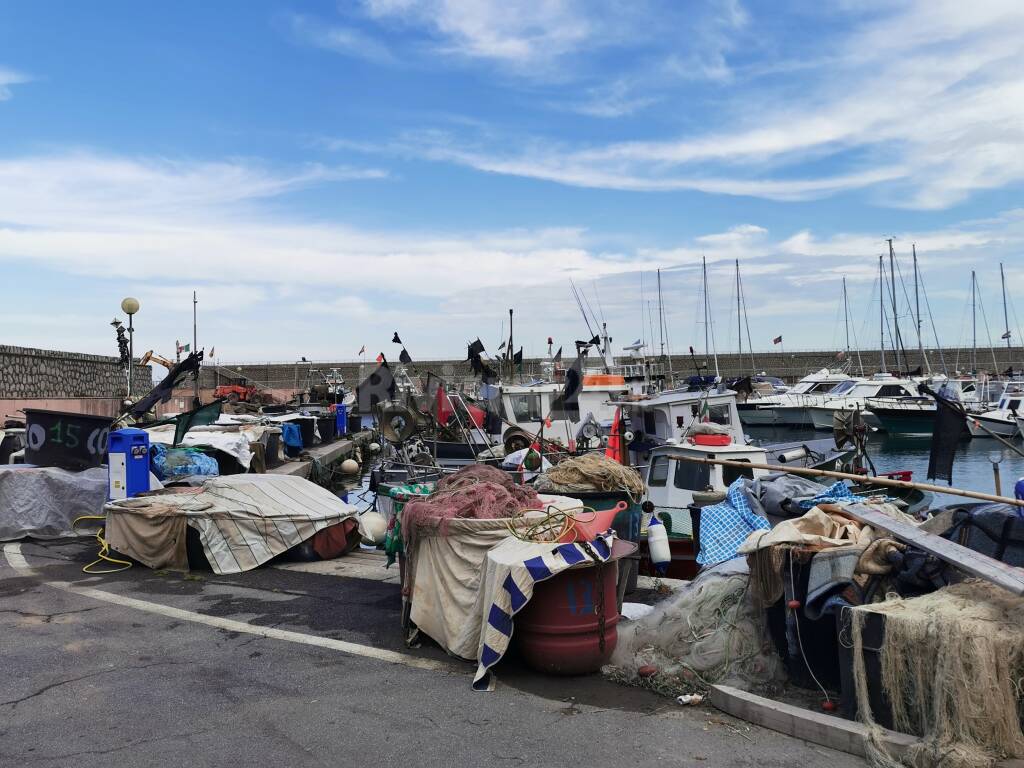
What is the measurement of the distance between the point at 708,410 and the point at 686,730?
1245cm

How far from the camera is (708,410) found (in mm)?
17156

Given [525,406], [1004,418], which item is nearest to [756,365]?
[1004,418]

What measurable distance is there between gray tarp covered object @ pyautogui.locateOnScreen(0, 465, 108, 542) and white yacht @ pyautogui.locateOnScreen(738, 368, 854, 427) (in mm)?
35832

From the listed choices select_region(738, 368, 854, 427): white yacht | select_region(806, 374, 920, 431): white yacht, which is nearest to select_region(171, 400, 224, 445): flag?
select_region(738, 368, 854, 427): white yacht

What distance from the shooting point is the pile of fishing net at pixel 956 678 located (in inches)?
168

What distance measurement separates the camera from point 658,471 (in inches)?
519

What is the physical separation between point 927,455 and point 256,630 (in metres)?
35.0

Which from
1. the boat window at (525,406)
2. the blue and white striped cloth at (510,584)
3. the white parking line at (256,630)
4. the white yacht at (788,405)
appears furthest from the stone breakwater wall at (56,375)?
the white yacht at (788,405)

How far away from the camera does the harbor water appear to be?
29.0 metres

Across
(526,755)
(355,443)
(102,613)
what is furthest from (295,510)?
(355,443)

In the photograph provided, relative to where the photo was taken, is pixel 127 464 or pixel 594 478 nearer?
pixel 594 478

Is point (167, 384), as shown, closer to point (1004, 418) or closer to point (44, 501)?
point (44, 501)

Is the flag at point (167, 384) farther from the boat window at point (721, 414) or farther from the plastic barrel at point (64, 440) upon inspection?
the boat window at point (721, 414)

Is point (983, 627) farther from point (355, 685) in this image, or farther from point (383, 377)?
point (383, 377)
